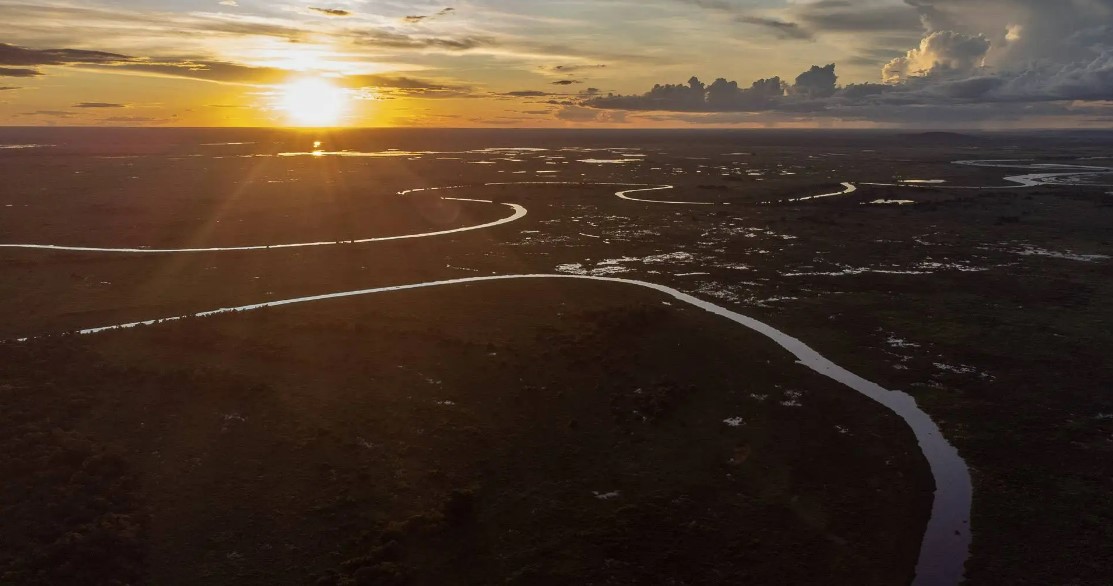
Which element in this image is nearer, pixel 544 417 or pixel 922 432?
pixel 922 432

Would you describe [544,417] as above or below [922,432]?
below

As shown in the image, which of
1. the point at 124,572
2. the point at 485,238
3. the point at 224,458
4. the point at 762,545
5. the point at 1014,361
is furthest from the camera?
the point at 485,238

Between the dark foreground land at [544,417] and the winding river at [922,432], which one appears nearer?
the winding river at [922,432]

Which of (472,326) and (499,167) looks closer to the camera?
(472,326)

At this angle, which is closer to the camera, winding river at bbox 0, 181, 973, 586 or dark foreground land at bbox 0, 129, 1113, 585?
winding river at bbox 0, 181, 973, 586

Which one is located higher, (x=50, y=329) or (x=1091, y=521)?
(x=1091, y=521)

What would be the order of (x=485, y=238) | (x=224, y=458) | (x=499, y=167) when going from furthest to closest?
1. (x=499, y=167)
2. (x=485, y=238)
3. (x=224, y=458)

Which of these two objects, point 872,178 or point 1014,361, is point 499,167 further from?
point 1014,361

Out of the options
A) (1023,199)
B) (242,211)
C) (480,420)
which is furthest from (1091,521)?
(1023,199)
